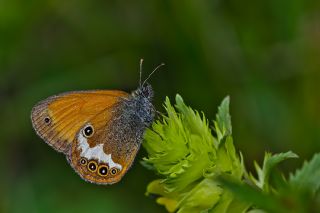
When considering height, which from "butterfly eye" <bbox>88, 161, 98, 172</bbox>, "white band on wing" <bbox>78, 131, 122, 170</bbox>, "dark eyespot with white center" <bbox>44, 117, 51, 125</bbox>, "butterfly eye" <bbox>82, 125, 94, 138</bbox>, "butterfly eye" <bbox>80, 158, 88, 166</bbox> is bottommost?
"butterfly eye" <bbox>88, 161, 98, 172</bbox>

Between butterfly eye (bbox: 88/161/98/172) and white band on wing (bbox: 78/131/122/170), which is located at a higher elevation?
white band on wing (bbox: 78/131/122/170)

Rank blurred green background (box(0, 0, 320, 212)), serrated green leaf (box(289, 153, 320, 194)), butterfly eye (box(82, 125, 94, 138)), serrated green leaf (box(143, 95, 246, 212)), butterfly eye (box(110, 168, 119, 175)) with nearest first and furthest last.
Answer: serrated green leaf (box(289, 153, 320, 194)) → serrated green leaf (box(143, 95, 246, 212)) → butterfly eye (box(110, 168, 119, 175)) → butterfly eye (box(82, 125, 94, 138)) → blurred green background (box(0, 0, 320, 212))

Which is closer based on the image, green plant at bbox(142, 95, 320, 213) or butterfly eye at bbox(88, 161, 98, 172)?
green plant at bbox(142, 95, 320, 213)

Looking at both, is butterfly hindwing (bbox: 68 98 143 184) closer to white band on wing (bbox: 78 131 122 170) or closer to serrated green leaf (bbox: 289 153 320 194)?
white band on wing (bbox: 78 131 122 170)

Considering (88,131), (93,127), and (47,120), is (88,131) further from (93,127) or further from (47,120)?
(47,120)

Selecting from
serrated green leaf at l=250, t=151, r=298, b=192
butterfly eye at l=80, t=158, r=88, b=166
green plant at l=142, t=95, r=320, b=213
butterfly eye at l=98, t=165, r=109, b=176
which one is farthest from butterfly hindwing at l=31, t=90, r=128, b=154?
serrated green leaf at l=250, t=151, r=298, b=192

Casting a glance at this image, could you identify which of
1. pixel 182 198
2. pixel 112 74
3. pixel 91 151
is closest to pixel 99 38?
pixel 112 74

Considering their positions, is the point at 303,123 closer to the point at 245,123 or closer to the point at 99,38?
the point at 245,123
